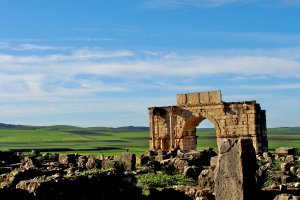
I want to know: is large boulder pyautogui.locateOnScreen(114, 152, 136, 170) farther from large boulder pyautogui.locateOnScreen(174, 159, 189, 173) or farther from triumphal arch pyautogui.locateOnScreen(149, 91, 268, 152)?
triumphal arch pyautogui.locateOnScreen(149, 91, 268, 152)

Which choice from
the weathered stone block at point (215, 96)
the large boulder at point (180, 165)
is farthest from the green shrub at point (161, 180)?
the weathered stone block at point (215, 96)

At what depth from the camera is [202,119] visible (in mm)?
37562

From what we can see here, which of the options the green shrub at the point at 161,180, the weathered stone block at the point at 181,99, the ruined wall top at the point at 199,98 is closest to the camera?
the green shrub at the point at 161,180

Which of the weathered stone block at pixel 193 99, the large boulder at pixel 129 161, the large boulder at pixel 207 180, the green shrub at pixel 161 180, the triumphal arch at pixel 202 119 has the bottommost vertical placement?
the green shrub at pixel 161 180

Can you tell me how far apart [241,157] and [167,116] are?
2531 cm

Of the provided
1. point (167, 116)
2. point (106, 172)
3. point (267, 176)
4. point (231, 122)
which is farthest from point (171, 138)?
point (106, 172)

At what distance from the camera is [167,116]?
126 feet

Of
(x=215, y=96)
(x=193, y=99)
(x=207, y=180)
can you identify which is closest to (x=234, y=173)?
(x=207, y=180)

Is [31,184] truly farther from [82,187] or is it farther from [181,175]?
[181,175]

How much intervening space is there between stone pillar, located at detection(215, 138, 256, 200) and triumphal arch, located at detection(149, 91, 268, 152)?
69.4ft

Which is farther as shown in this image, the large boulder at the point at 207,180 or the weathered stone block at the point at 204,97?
the weathered stone block at the point at 204,97

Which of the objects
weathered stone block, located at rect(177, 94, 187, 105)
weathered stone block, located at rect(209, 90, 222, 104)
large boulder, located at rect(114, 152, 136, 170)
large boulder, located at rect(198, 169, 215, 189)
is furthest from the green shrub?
weathered stone block, located at rect(177, 94, 187, 105)

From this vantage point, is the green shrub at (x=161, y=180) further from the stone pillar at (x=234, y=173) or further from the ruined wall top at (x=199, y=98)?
the ruined wall top at (x=199, y=98)

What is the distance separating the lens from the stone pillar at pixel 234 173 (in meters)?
13.0
